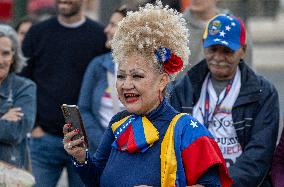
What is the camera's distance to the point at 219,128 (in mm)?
6812

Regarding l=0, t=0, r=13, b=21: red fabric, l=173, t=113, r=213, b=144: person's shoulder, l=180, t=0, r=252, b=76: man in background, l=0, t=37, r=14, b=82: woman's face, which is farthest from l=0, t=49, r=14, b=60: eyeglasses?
l=0, t=0, r=13, b=21: red fabric

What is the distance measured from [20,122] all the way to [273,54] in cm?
1511

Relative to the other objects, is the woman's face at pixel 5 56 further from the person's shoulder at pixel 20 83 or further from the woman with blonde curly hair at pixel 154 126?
the woman with blonde curly hair at pixel 154 126

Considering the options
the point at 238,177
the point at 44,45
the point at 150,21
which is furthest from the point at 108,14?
the point at 150,21

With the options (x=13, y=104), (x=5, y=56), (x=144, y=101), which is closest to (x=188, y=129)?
(x=144, y=101)

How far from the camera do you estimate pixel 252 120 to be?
673 cm

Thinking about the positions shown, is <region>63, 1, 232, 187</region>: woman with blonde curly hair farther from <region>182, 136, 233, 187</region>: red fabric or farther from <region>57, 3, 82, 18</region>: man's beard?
<region>57, 3, 82, 18</region>: man's beard

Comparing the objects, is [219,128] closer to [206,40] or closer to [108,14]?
[206,40]

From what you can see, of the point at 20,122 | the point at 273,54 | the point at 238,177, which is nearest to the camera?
the point at 238,177

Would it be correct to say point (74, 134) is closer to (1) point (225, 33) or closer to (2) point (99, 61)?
(1) point (225, 33)

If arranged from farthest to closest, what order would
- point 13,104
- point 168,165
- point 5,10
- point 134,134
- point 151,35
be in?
point 5,10, point 13,104, point 134,134, point 151,35, point 168,165

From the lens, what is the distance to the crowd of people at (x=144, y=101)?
5.13 metres

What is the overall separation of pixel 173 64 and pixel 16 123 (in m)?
2.51

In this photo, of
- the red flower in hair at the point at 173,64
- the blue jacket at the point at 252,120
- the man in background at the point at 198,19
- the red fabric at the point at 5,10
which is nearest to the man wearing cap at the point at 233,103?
the blue jacket at the point at 252,120
